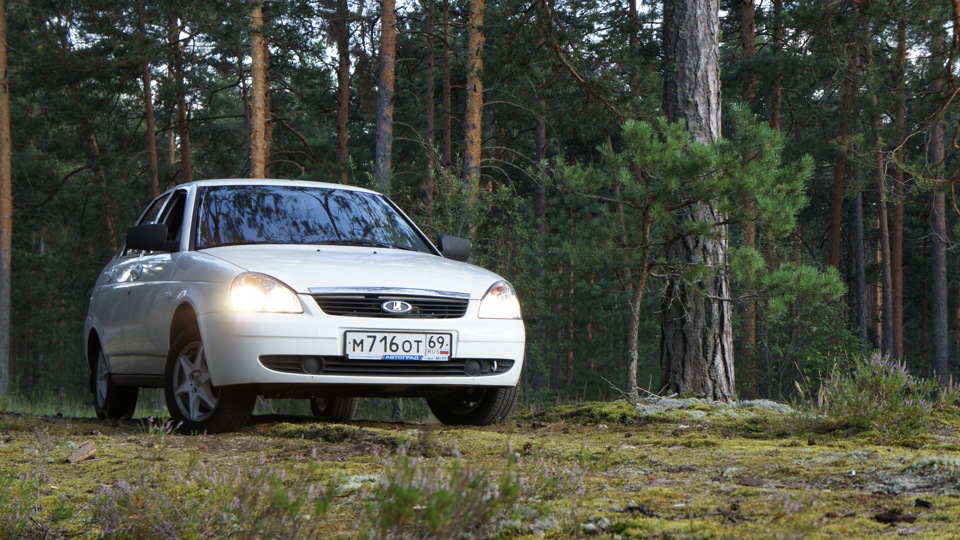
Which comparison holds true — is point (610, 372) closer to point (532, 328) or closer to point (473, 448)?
point (532, 328)

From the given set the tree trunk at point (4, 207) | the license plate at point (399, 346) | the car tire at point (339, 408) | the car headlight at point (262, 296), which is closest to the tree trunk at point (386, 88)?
the tree trunk at point (4, 207)

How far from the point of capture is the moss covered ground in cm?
266

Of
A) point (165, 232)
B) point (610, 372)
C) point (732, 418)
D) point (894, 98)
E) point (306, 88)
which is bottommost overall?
point (610, 372)

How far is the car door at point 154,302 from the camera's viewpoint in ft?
22.8

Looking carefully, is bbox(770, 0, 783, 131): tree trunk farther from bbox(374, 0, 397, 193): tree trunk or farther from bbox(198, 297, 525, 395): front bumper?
bbox(198, 297, 525, 395): front bumper

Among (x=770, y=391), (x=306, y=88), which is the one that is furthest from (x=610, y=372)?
(x=306, y=88)

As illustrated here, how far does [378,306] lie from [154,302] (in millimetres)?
1939

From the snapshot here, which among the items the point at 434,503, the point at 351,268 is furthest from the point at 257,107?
the point at 434,503

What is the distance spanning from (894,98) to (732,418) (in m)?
10.7

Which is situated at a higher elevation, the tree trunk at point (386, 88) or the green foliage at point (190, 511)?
the tree trunk at point (386, 88)

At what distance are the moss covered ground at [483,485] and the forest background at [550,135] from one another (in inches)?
144

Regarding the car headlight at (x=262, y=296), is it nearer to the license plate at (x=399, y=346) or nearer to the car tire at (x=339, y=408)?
the license plate at (x=399, y=346)

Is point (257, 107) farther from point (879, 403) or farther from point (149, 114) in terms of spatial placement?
point (879, 403)

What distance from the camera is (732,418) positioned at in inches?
289
